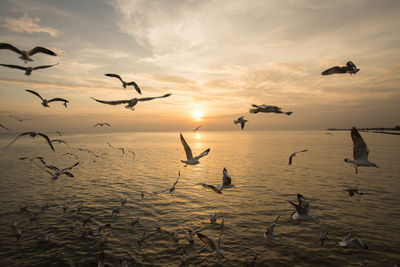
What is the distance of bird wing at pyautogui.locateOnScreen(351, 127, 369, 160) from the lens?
10954 mm

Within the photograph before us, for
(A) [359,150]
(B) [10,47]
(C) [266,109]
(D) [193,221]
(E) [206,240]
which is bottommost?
(D) [193,221]

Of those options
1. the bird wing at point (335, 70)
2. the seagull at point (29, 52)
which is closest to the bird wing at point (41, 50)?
the seagull at point (29, 52)

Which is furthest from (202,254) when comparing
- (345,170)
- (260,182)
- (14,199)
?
(345,170)

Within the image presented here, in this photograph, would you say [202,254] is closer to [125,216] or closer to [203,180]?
[125,216]

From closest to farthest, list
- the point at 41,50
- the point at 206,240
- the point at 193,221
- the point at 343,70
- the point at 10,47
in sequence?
1. the point at 206,240
2. the point at 10,47
3. the point at 343,70
4. the point at 41,50
5. the point at 193,221

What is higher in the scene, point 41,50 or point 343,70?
point 41,50

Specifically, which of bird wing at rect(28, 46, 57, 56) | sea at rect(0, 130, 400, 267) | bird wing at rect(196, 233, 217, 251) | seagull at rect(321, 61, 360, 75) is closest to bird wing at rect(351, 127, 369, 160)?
seagull at rect(321, 61, 360, 75)

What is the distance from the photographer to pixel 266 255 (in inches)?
438

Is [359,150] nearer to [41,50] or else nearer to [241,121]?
[241,121]

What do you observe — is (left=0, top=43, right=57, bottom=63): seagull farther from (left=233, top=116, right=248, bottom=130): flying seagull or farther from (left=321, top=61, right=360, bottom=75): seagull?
(left=321, top=61, right=360, bottom=75): seagull

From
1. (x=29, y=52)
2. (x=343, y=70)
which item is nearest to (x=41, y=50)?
(x=29, y=52)

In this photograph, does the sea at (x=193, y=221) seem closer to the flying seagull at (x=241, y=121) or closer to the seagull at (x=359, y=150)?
the seagull at (x=359, y=150)

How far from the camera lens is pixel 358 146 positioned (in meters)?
11.5

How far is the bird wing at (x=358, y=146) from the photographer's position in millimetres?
10954
